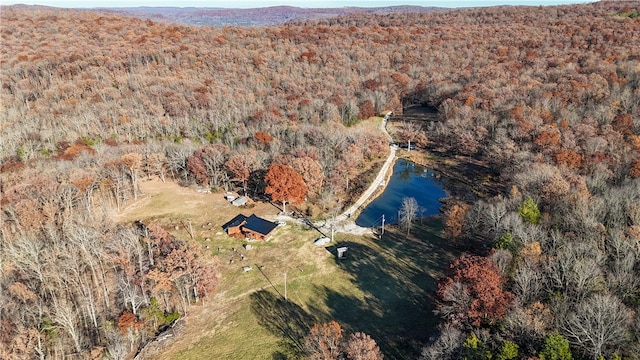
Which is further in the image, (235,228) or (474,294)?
(235,228)

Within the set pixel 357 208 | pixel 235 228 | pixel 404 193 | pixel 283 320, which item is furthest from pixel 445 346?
pixel 404 193

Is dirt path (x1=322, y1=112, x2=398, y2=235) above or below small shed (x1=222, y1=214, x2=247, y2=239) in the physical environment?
below

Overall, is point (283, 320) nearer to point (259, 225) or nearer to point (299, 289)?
point (299, 289)

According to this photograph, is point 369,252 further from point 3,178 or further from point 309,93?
point 309,93

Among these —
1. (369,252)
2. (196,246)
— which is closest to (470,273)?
(369,252)

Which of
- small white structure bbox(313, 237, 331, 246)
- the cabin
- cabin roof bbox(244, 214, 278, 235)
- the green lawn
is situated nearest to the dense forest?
the green lawn

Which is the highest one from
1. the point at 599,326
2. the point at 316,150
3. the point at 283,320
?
the point at 316,150

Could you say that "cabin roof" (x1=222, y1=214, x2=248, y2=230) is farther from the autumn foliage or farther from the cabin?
the autumn foliage
